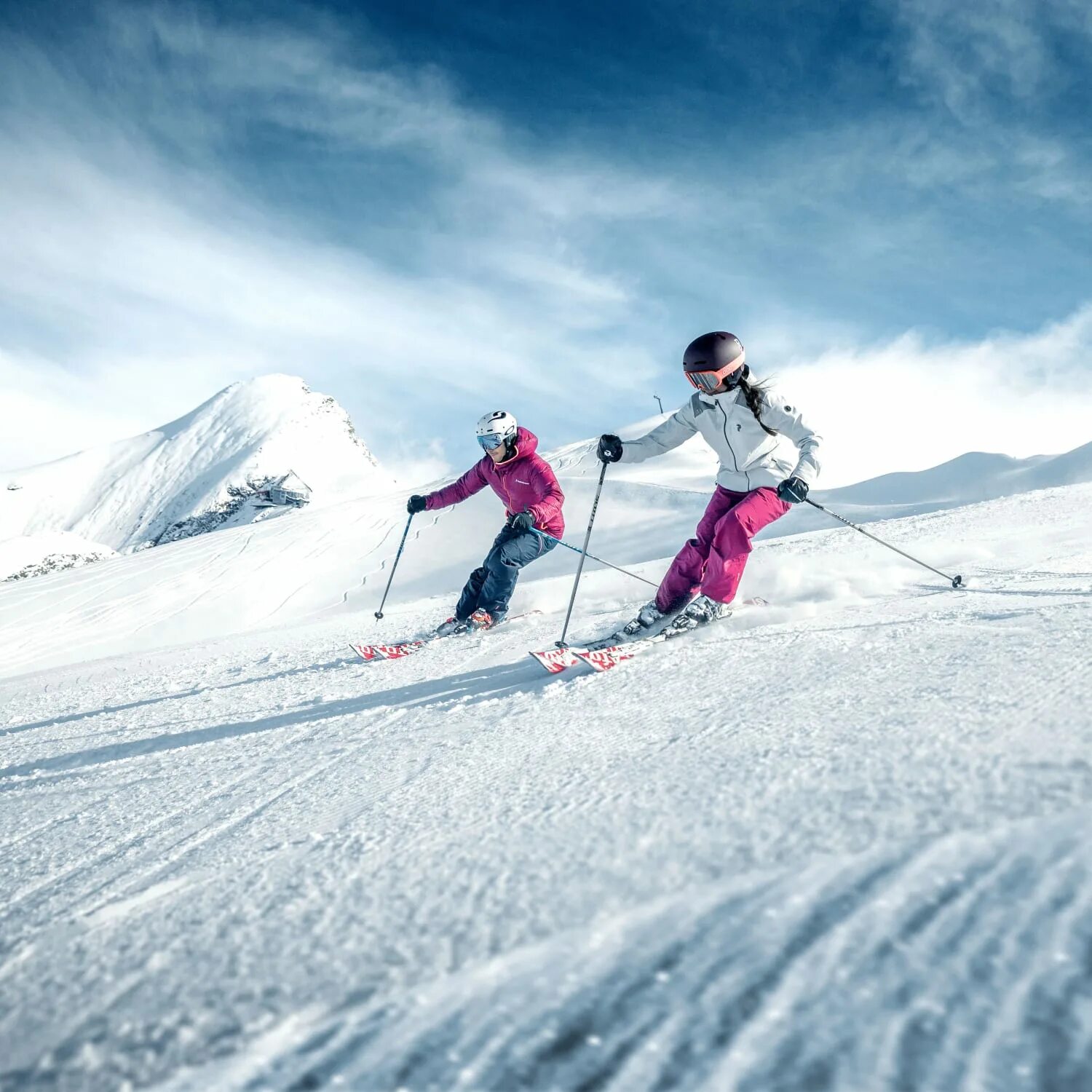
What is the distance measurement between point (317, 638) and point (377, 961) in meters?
5.91

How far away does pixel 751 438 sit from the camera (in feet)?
15.8

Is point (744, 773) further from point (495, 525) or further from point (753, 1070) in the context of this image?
point (495, 525)

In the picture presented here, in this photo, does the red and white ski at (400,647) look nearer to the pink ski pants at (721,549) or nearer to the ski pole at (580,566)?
the ski pole at (580,566)

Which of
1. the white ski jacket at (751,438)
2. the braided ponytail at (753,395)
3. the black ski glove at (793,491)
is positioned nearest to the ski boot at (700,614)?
the black ski glove at (793,491)

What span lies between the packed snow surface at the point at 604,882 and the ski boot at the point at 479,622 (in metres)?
2.49

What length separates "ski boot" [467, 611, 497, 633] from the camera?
618cm

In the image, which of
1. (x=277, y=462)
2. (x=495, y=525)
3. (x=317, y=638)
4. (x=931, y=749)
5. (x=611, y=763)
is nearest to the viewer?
(x=931, y=749)

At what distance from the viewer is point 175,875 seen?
1811 mm

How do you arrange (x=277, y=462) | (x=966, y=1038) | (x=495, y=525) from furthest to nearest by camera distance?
(x=277, y=462) < (x=495, y=525) < (x=966, y=1038)

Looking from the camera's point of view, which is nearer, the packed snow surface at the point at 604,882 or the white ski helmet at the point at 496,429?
the packed snow surface at the point at 604,882

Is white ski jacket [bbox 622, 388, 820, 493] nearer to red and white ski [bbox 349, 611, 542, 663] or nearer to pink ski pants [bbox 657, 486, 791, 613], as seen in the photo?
pink ski pants [bbox 657, 486, 791, 613]

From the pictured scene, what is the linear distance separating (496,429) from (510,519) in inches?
30.4

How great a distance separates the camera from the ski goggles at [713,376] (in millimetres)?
4633

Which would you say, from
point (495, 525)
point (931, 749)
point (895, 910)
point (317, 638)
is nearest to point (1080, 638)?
point (931, 749)
